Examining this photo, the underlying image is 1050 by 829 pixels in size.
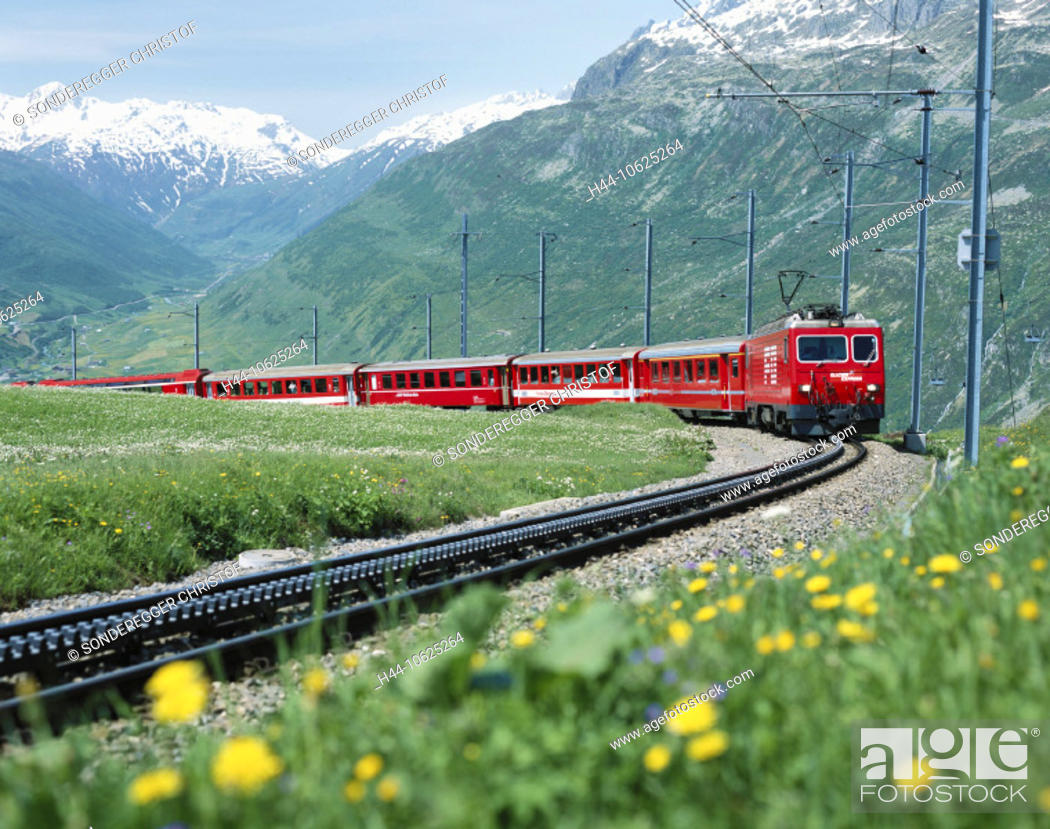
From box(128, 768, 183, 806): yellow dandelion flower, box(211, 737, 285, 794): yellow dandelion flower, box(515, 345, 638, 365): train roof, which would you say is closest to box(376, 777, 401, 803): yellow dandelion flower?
box(211, 737, 285, 794): yellow dandelion flower

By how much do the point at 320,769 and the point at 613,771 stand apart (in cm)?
94

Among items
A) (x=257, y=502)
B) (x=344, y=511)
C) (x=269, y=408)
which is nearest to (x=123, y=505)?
(x=257, y=502)

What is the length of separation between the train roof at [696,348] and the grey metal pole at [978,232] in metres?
18.0

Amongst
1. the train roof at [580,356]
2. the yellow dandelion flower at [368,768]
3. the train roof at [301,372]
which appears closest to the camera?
the yellow dandelion flower at [368,768]

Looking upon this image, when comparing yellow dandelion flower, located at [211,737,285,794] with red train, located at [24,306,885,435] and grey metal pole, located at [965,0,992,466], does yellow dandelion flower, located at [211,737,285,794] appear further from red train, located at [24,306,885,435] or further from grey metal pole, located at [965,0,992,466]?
red train, located at [24,306,885,435]

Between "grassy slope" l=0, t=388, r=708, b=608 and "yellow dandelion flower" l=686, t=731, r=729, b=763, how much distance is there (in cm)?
861

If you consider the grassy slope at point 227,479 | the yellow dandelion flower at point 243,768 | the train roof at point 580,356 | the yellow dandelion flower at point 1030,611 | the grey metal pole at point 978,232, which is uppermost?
the grey metal pole at point 978,232

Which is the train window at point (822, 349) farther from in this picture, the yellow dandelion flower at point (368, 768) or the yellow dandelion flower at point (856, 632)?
the yellow dandelion flower at point (368, 768)

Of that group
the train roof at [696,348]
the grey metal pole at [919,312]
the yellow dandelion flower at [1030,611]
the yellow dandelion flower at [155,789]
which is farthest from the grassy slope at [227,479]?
the yellow dandelion flower at [1030,611]

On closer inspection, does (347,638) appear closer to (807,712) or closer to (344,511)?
(807,712)

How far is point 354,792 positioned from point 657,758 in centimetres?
92

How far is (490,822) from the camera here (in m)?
2.45

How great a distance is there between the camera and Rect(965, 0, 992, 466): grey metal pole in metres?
12.7

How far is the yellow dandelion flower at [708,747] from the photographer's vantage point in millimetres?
2572
